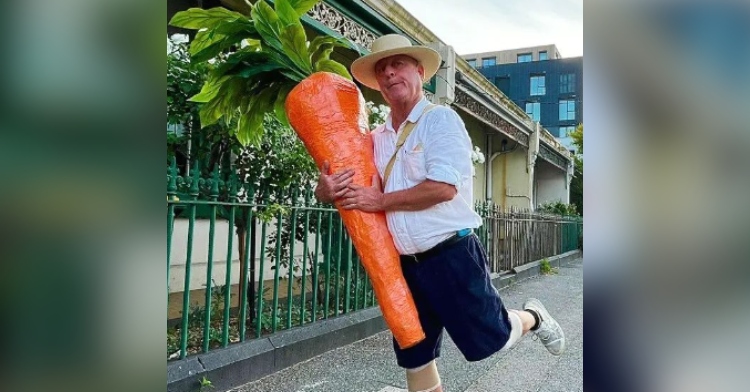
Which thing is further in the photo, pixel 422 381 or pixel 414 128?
pixel 422 381

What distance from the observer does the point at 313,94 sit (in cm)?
159

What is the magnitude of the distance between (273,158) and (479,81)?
16.2 feet

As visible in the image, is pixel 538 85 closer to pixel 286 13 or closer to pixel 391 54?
pixel 391 54

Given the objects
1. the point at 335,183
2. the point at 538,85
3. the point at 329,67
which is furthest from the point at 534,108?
the point at 335,183

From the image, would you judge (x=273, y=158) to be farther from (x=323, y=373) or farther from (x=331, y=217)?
(x=323, y=373)

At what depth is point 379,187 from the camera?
1.62 meters

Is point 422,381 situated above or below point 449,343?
above

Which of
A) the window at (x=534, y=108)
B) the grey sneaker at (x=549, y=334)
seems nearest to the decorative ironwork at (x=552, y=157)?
the grey sneaker at (x=549, y=334)

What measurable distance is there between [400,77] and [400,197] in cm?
41

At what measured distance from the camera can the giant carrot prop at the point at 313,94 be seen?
1567mm

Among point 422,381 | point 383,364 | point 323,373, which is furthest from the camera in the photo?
point 383,364
